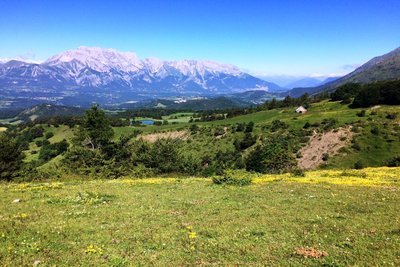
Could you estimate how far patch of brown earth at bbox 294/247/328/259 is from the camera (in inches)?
525

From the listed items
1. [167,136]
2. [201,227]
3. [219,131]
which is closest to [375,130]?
[219,131]

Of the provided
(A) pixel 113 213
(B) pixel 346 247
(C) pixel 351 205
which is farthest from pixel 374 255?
(A) pixel 113 213

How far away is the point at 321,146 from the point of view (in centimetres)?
10275

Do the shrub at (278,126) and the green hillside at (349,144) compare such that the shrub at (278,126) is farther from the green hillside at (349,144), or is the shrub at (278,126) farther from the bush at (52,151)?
the bush at (52,151)

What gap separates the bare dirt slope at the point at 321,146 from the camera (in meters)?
96.4

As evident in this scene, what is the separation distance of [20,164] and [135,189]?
4547cm

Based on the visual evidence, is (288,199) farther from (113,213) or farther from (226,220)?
(113,213)

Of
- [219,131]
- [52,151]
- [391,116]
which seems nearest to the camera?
[391,116]

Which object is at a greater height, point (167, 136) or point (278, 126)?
point (278, 126)

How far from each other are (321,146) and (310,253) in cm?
9432

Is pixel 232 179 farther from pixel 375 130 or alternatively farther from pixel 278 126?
pixel 278 126

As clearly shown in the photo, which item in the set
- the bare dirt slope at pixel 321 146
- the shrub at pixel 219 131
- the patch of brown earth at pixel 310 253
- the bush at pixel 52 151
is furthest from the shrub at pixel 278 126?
the patch of brown earth at pixel 310 253

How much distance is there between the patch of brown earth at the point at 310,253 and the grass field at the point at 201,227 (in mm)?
222

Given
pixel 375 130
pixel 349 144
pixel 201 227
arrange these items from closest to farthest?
1. pixel 201 227
2. pixel 349 144
3. pixel 375 130
